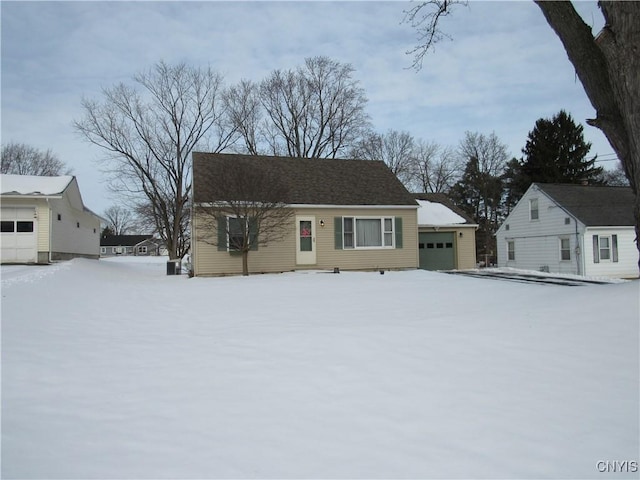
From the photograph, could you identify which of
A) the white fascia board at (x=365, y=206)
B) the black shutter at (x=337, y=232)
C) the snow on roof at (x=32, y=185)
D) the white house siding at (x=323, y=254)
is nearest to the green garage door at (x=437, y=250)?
the white house siding at (x=323, y=254)

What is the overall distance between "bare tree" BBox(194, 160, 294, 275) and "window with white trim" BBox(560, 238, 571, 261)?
48.0ft

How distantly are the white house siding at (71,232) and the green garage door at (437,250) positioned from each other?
16.3 m

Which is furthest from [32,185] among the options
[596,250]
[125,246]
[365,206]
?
[125,246]

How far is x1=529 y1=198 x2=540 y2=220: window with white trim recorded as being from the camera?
23.5m

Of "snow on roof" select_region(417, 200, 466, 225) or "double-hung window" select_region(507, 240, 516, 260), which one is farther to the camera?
"double-hung window" select_region(507, 240, 516, 260)

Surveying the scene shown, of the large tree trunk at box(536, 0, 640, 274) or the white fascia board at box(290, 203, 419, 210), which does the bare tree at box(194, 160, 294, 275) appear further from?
the large tree trunk at box(536, 0, 640, 274)

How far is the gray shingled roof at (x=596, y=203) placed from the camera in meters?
21.0

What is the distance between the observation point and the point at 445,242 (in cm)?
2106

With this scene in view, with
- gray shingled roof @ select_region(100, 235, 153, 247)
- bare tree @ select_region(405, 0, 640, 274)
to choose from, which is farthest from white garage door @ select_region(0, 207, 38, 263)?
gray shingled roof @ select_region(100, 235, 153, 247)

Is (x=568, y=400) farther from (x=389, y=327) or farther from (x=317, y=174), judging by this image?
(x=317, y=174)

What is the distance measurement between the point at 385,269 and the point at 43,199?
14.2 meters

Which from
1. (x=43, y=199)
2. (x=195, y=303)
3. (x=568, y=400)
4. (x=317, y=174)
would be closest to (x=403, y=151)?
(x=317, y=174)

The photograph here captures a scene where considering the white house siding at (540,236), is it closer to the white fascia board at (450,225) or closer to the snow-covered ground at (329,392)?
the white fascia board at (450,225)

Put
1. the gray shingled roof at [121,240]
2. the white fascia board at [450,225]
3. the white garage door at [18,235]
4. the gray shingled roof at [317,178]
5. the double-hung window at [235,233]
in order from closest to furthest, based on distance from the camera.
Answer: the double-hung window at [235,233]
the gray shingled roof at [317,178]
the white garage door at [18,235]
the white fascia board at [450,225]
the gray shingled roof at [121,240]
